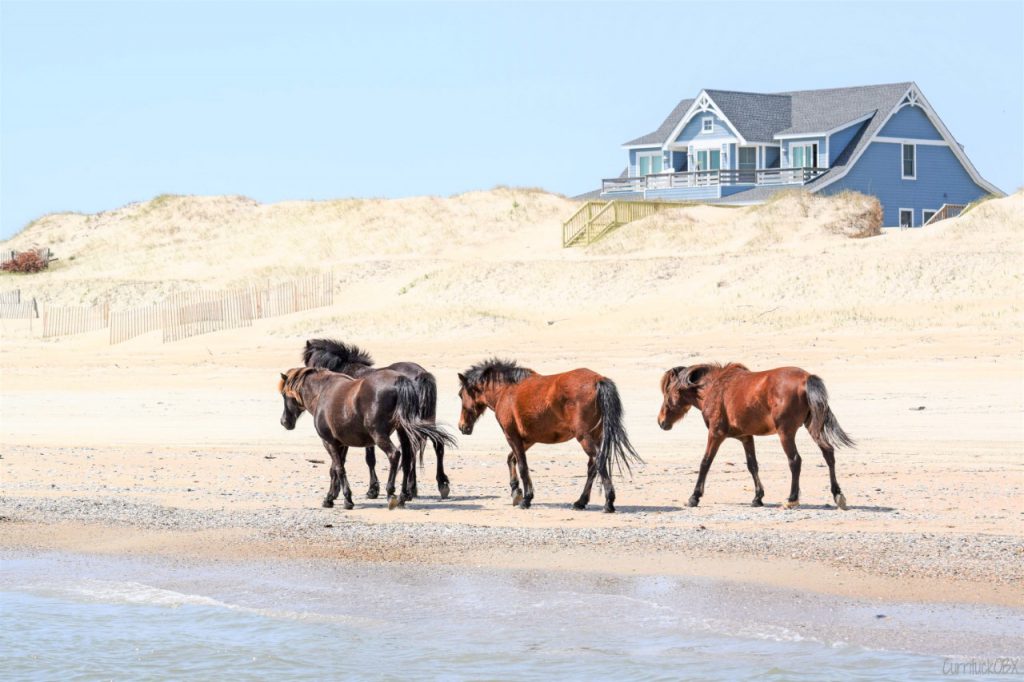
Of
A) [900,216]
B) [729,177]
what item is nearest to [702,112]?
[729,177]

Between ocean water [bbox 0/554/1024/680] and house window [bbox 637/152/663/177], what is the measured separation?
57.5 metres

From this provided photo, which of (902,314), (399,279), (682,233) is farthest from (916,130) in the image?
(902,314)

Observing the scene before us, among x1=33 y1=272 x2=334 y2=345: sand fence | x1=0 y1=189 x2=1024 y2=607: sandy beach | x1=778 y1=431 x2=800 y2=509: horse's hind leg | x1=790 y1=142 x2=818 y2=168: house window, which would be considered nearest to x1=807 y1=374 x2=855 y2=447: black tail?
x1=778 y1=431 x2=800 y2=509: horse's hind leg

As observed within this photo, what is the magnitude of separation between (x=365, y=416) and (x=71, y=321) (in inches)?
1445

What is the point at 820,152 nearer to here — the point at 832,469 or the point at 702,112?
the point at 702,112

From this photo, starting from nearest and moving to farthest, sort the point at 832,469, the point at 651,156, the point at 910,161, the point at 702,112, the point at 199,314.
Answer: the point at 832,469 → the point at 199,314 → the point at 910,161 → the point at 702,112 → the point at 651,156

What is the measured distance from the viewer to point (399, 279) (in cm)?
5088

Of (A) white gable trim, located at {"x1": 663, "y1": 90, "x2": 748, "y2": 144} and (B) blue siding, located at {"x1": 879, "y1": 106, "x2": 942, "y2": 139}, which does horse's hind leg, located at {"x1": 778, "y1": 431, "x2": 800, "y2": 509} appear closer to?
(A) white gable trim, located at {"x1": 663, "y1": 90, "x2": 748, "y2": 144}

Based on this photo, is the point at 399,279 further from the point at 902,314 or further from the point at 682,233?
the point at 902,314

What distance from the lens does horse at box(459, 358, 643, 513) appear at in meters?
14.6

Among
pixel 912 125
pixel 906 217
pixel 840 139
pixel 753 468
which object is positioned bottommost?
pixel 753 468

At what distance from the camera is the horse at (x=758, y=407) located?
14703mm

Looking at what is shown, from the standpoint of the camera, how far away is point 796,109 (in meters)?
67.9

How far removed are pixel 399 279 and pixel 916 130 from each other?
26.6 meters
